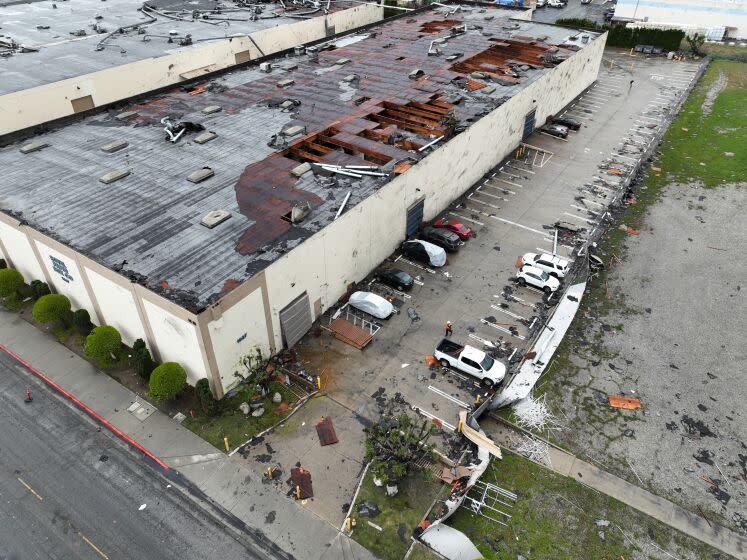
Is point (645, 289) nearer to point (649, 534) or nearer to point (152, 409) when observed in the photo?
point (649, 534)

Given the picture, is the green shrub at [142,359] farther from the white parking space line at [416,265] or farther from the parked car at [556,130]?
the parked car at [556,130]

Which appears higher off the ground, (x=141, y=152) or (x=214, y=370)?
(x=141, y=152)

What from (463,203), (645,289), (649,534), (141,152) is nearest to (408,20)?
(463,203)

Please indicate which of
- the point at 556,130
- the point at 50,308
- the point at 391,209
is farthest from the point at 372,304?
the point at 556,130

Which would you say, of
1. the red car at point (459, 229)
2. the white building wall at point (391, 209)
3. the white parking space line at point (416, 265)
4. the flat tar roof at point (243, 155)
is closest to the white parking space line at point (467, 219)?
the white building wall at point (391, 209)

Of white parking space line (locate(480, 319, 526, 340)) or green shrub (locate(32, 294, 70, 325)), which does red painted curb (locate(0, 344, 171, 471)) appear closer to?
green shrub (locate(32, 294, 70, 325))

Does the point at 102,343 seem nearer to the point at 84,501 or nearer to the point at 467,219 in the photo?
the point at 84,501

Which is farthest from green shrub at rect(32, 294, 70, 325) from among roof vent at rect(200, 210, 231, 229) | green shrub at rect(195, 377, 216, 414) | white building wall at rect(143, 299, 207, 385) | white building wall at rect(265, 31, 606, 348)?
white building wall at rect(265, 31, 606, 348)
